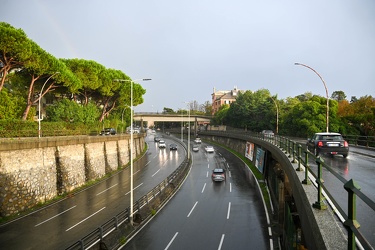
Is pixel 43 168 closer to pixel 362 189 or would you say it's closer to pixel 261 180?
pixel 261 180

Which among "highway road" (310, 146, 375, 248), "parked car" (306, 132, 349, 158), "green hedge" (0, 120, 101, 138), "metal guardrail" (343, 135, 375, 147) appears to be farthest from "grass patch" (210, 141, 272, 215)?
"green hedge" (0, 120, 101, 138)

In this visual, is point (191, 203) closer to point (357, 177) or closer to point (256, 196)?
point (256, 196)

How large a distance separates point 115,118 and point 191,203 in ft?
167

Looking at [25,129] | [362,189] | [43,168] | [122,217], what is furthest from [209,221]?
[25,129]

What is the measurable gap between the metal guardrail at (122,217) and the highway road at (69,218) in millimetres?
1935

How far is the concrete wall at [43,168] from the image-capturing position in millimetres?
23344

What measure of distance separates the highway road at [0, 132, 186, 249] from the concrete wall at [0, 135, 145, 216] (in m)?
1.49

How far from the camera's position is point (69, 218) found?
23891 mm

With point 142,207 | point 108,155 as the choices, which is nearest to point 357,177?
point 142,207

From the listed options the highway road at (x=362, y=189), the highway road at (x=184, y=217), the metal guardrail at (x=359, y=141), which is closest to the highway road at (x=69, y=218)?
the highway road at (x=184, y=217)

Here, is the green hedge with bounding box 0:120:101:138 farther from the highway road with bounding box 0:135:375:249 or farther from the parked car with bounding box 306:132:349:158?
the parked car with bounding box 306:132:349:158

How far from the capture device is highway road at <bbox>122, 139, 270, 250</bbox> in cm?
1870

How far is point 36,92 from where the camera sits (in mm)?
52688

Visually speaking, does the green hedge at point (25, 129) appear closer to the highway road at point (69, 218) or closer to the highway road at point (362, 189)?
the highway road at point (69, 218)
